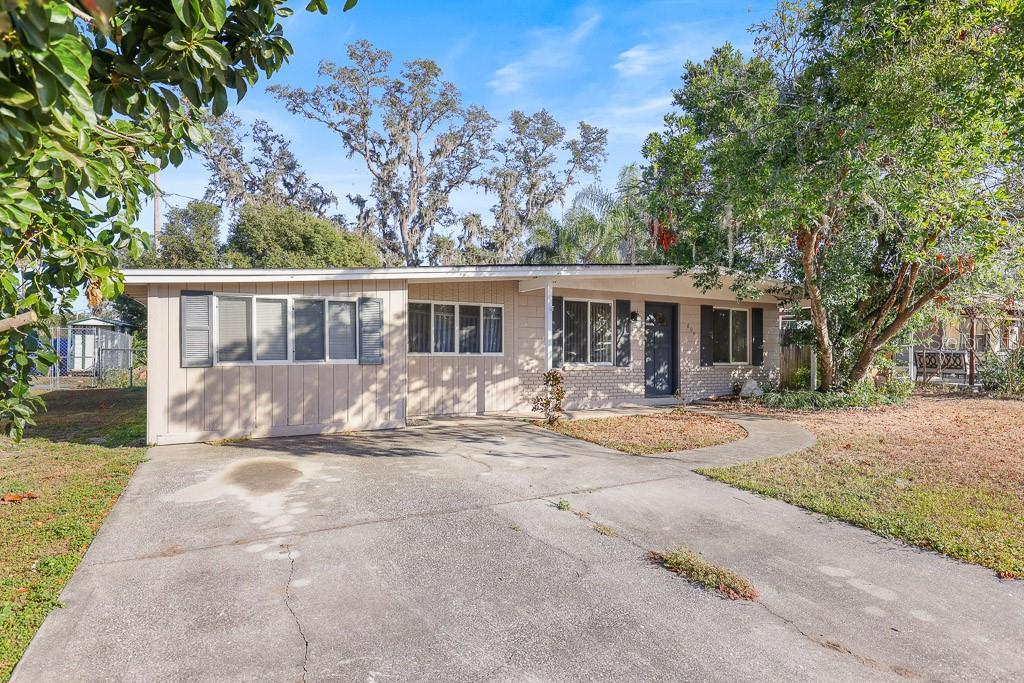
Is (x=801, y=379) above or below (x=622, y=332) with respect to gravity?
below

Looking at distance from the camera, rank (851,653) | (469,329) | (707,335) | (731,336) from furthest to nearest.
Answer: (731,336)
(707,335)
(469,329)
(851,653)

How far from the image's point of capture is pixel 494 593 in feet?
12.2

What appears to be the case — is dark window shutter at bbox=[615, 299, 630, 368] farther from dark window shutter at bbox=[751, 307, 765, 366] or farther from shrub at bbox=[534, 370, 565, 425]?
dark window shutter at bbox=[751, 307, 765, 366]

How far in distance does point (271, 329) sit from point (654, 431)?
6.17m

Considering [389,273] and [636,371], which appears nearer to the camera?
[389,273]

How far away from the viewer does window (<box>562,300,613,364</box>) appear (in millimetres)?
12531

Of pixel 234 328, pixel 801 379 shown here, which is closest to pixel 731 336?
pixel 801 379

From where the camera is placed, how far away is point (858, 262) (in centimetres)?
1176

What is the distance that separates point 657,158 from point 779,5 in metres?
3.19

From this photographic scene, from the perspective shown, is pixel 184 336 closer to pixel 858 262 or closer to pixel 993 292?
pixel 858 262

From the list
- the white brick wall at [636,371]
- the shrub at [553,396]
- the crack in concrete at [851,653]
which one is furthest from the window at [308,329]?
the crack in concrete at [851,653]

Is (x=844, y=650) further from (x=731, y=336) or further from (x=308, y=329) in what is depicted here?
(x=731, y=336)

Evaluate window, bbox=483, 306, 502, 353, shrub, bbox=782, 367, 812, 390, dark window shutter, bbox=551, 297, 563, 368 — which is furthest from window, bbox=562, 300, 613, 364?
shrub, bbox=782, 367, 812, 390

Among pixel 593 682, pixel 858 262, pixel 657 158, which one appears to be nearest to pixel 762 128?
pixel 657 158
